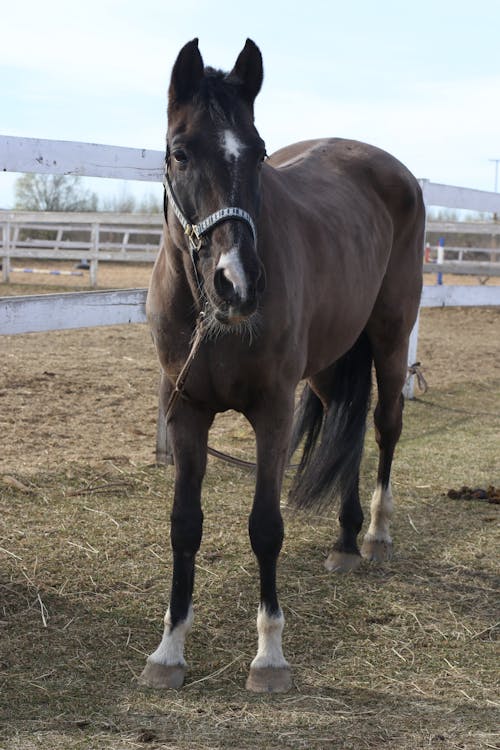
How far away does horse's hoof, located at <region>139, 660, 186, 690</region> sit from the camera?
9.08ft

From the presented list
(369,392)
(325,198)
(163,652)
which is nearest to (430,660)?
(163,652)

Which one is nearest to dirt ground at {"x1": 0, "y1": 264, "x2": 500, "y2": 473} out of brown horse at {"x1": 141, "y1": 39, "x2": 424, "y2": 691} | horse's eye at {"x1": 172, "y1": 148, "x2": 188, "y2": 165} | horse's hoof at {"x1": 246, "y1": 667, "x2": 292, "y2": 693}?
brown horse at {"x1": 141, "y1": 39, "x2": 424, "y2": 691}

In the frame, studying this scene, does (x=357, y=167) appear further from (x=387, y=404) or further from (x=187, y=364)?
(x=187, y=364)

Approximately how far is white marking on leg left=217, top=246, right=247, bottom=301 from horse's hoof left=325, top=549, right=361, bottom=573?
6.19ft

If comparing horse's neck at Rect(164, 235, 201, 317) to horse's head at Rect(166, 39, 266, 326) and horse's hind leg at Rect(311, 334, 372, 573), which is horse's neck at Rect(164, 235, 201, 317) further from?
horse's hind leg at Rect(311, 334, 372, 573)

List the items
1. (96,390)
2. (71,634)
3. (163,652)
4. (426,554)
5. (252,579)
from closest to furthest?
1. (163,652)
2. (71,634)
3. (252,579)
4. (426,554)
5. (96,390)

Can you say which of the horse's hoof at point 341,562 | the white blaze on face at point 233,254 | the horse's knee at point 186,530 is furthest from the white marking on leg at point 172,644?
the white blaze on face at point 233,254

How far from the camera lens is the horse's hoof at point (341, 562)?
3865 millimetres

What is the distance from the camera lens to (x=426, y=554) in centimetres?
411

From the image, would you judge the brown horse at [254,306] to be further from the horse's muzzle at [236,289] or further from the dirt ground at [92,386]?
the dirt ground at [92,386]

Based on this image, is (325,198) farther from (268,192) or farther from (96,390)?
(96,390)

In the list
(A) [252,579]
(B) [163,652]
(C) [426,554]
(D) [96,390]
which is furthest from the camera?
(D) [96,390]

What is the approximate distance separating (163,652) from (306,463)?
162cm

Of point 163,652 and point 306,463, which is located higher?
point 306,463
